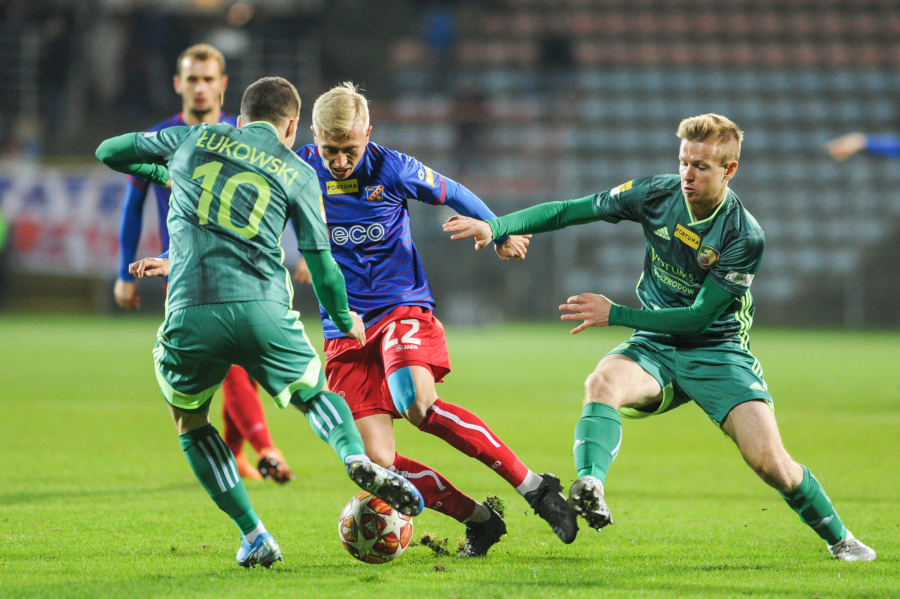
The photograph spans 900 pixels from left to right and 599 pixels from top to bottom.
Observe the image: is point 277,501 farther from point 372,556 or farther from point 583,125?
point 583,125

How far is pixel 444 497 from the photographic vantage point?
418 centimetres

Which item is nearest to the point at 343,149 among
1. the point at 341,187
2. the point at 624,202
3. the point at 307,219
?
the point at 341,187

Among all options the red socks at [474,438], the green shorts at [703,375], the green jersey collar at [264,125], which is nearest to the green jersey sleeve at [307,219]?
the green jersey collar at [264,125]

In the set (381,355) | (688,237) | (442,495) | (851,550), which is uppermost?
(688,237)

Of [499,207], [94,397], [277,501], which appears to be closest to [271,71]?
[499,207]

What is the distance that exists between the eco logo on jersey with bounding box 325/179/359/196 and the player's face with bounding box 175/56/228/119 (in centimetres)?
197

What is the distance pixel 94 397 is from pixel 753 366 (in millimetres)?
7475

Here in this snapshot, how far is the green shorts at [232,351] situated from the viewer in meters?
3.48

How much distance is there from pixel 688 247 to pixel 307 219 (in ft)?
5.33

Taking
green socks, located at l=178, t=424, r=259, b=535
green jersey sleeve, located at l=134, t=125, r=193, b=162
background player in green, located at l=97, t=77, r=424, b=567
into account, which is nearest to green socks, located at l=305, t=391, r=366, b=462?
background player in green, located at l=97, t=77, r=424, b=567

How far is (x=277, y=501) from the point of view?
525cm

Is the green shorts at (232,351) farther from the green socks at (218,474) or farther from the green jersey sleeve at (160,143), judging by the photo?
the green jersey sleeve at (160,143)

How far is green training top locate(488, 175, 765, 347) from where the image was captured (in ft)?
13.2

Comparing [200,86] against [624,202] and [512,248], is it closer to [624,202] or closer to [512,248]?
[512,248]
